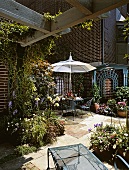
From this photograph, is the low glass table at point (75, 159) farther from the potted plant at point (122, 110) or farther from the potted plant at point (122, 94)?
the potted plant at point (122, 94)

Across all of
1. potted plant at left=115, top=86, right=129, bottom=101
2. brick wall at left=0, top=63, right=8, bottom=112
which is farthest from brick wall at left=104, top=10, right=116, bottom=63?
brick wall at left=0, top=63, right=8, bottom=112

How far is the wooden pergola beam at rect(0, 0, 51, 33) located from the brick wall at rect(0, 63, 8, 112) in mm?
2560

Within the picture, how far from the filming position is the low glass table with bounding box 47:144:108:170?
7.32 feet

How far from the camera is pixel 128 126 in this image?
3213 millimetres

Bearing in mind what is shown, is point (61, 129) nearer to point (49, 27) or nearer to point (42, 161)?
point (42, 161)

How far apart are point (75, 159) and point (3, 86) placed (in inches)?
130

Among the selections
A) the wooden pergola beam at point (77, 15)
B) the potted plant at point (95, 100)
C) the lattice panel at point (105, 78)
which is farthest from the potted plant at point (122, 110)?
the wooden pergola beam at point (77, 15)

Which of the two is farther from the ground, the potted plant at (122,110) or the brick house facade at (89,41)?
the brick house facade at (89,41)

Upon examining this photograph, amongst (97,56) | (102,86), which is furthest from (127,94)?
(97,56)

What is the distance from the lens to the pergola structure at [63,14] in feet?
5.72

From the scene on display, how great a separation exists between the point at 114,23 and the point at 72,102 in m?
7.94

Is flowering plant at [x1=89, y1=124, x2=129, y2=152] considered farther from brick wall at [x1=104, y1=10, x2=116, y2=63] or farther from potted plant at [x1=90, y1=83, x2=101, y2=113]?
brick wall at [x1=104, y1=10, x2=116, y2=63]

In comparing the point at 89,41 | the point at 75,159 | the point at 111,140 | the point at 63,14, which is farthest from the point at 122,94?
the point at 63,14

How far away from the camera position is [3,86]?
15.3 feet
